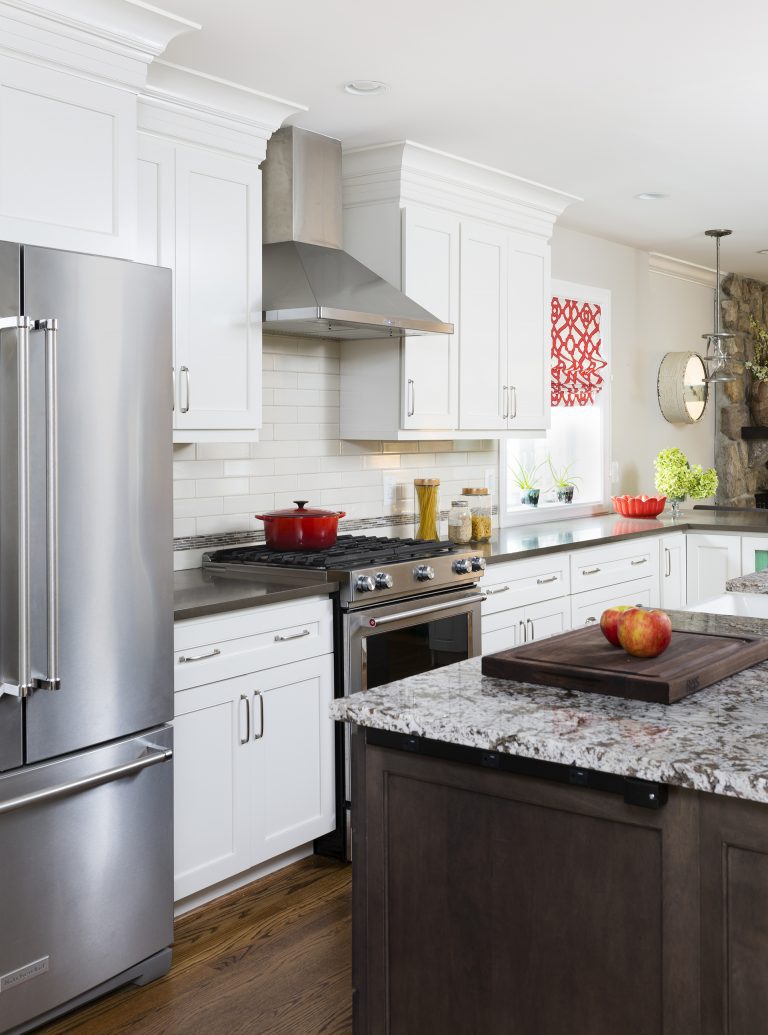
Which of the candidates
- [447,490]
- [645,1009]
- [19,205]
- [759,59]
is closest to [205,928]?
[645,1009]

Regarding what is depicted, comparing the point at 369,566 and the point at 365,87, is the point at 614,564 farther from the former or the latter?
the point at 365,87

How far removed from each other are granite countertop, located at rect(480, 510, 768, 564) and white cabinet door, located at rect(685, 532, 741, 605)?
0.18 ft

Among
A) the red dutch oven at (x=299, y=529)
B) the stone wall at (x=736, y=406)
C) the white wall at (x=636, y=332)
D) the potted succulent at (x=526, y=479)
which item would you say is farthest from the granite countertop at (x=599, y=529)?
the stone wall at (x=736, y=406)

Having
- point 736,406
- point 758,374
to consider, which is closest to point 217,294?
point 736,406

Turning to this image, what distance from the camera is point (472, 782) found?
5.66ft

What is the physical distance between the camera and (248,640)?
313 centimetres

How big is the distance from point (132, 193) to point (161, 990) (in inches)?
82.6

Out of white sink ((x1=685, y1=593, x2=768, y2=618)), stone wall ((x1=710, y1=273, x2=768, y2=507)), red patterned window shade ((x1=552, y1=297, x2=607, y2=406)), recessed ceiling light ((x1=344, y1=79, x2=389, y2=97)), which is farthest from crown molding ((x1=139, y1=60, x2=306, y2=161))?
stone wall ((x1=710, y1=273, x2=768, y2=507))

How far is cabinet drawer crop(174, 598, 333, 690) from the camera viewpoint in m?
2.94

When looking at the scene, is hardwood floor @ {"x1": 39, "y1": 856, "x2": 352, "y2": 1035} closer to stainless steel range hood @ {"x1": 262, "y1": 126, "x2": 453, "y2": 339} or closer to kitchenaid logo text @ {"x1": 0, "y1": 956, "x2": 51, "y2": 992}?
kitchenaid logo text @ {"x1": 0, "y1": 956, "x2": 51, "y2": 992}

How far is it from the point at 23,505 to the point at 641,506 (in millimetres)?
4280

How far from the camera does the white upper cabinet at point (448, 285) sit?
4195 mm

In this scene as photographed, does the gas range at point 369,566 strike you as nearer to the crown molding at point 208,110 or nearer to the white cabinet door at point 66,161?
the white cabinet door at point 66,161

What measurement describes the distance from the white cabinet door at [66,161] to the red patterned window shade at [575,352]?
3284 mm
